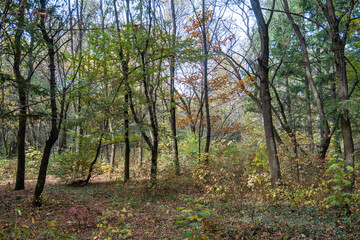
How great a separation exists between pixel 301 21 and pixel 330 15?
560 centimetres

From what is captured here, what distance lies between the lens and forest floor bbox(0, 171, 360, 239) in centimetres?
403

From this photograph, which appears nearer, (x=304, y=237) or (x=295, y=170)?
(x=304, y=237)

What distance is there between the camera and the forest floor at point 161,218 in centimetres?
403

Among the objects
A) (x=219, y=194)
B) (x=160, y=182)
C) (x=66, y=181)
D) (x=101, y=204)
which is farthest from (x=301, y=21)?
(x=66, y=181)

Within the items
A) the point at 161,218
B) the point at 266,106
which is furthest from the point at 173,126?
the point at 161,218

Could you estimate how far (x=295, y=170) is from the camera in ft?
21.7

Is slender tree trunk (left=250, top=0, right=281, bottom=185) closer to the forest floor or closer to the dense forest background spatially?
the dense forest background

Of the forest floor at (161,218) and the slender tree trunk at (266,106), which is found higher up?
the slender tree trunk at (266,106)

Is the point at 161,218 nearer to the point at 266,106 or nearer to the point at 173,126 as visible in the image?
the point at 266,106

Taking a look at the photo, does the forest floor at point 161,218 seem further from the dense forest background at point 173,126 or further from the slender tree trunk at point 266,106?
the slender tree trunk at point 266,106

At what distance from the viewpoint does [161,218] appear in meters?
5.52

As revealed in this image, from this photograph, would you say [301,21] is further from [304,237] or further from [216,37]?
[304,237]

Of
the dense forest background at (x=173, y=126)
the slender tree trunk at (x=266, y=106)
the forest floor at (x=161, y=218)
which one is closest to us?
the forest floor at (x=161, y=218)

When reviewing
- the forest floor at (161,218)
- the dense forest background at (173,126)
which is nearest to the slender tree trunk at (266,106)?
the dense forest background at (173,126)
